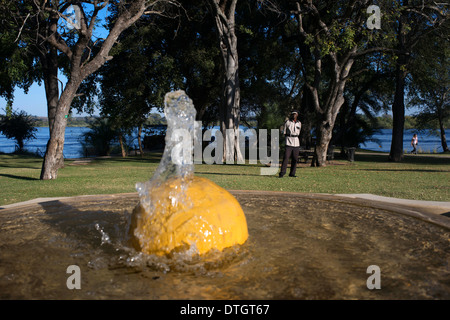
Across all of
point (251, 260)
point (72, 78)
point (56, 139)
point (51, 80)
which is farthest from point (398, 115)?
point (251, 260)

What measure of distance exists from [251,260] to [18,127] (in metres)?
33.3

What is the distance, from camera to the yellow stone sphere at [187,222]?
4.50 m

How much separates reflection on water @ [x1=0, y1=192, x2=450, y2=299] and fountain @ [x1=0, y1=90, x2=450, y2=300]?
0.01 metres

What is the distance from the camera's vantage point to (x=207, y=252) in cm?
450

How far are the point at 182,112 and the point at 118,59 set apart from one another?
759 inches

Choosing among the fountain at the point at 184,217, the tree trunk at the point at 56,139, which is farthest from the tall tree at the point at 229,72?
the fountain at the point at 184,217

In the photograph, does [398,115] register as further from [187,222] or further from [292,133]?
[187,222]

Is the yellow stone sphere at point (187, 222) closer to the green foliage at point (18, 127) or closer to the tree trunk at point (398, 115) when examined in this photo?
the tree trunk at point (398, 115)

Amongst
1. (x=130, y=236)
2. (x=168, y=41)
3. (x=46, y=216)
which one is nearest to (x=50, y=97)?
(x=168, y=41)

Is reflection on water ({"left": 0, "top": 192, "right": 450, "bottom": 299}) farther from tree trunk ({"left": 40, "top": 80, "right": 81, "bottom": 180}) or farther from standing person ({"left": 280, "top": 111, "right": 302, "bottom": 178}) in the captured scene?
tree trunk ({"left": 40, "top": 80, "right": 81, "bottom": 180})

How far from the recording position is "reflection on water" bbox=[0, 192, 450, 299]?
370cm

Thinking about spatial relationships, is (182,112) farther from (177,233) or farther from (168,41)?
(168,41)

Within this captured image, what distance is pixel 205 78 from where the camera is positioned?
79.8 feet
